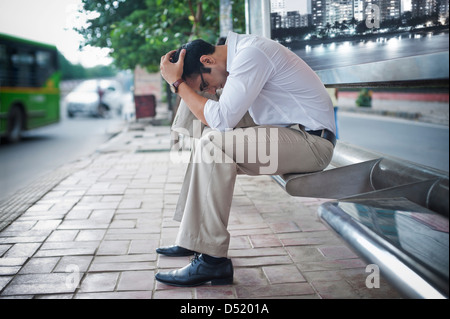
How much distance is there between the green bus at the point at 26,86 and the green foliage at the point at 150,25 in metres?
1.74

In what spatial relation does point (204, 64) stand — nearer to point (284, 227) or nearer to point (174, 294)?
point (174, 294)

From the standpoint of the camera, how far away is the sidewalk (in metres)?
2.36

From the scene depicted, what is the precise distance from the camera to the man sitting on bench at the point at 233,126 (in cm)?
226

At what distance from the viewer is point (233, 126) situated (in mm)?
2352

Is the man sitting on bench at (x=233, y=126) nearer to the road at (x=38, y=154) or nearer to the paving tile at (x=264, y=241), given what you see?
the paving tile at (x=264, y=241)

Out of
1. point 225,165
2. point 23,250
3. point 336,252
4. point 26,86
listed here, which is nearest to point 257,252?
point 336,252

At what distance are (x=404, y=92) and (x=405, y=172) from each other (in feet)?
55.0

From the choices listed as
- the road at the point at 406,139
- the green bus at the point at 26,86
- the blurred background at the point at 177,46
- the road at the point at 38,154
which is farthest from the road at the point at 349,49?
the green bus at the point at 26,86

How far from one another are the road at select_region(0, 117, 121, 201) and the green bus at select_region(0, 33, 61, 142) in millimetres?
521

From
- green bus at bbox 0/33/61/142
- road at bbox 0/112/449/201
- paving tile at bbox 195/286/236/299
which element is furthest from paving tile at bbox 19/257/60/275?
green bus at bbox 0/33/61/142

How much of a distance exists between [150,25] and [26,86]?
5.19 metres

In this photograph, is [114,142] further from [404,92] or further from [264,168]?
[404,92]

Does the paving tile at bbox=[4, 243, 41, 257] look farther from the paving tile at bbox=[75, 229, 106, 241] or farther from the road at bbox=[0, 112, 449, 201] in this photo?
the road at bbox=[0, 112, 449, 201]
